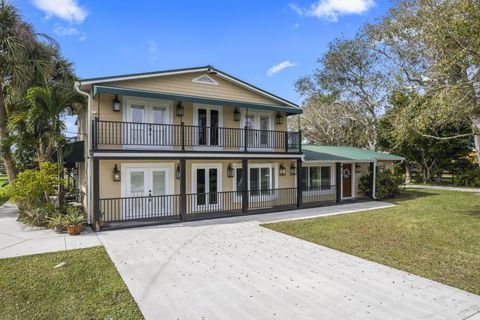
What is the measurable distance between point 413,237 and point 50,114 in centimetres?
1345

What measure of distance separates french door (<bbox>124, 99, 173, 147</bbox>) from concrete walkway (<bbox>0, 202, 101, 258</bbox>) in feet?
13.0

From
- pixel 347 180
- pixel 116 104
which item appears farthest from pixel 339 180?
pixel 116 104

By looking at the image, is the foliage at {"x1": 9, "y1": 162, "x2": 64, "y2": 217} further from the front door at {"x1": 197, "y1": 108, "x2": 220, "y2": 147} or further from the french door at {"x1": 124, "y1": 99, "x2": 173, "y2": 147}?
the front door at {"x1": 197, "y1": 108, "x2": 220, "y2": 147}

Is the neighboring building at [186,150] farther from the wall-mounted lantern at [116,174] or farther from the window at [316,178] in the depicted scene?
the window at [316,178]

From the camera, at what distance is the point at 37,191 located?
1105cm

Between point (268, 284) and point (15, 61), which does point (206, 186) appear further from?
point (15, 61)

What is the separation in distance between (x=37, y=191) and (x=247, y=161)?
27.6ft

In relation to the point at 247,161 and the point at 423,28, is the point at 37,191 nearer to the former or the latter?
the point at 247,161

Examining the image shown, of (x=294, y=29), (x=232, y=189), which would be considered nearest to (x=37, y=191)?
(x=232, y=189)

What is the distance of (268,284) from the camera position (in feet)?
20.5

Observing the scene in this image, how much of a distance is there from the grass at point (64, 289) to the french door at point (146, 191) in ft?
14.6

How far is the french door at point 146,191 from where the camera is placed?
12.5 m

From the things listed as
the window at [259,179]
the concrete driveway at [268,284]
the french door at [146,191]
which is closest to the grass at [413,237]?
the concrete driveway at [268,284]

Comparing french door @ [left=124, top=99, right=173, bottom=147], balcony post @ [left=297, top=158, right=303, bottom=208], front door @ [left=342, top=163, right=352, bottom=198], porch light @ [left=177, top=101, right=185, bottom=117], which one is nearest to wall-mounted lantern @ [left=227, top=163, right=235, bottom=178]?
french door @ [left=124, top=99, right=173, bottom=147]
